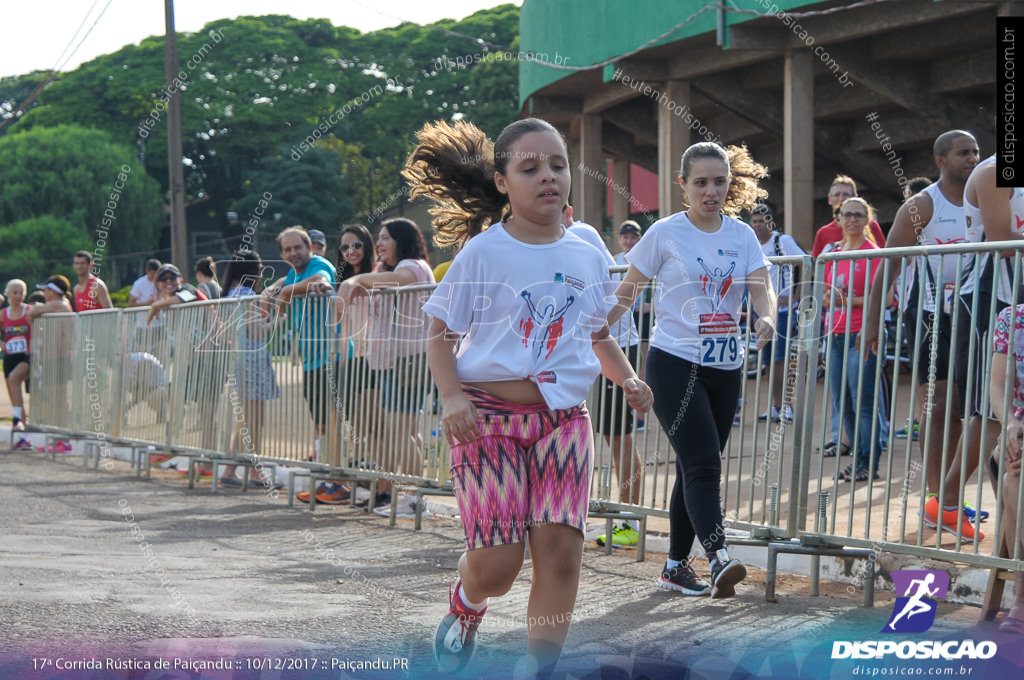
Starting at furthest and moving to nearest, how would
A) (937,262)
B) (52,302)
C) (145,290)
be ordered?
(145,290), (52,302), (937,262)

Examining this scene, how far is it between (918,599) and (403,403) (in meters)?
3.86

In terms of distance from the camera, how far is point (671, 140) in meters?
18.4

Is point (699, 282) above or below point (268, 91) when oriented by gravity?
below

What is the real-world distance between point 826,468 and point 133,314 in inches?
252

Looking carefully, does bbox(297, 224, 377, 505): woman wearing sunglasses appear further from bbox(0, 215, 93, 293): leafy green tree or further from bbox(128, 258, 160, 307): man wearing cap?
bbox(0, 215, 93, 293): leafy green tree

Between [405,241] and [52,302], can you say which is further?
[52,302]

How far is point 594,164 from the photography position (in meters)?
22.0

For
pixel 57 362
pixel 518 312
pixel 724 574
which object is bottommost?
pixel 724 574

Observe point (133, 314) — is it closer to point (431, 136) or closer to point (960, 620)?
point (431, 136)

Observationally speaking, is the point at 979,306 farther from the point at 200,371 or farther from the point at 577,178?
the point at 577,178

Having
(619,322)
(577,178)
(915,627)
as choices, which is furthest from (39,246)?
(915,627)

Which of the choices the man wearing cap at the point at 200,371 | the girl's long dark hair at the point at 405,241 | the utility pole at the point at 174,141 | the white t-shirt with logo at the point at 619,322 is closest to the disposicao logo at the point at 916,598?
the white t-shirt with logo at the point at 619,322

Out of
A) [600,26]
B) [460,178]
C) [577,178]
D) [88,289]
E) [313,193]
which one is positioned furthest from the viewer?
[313,193]

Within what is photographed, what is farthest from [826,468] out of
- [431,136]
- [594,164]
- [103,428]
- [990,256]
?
[594,164]
